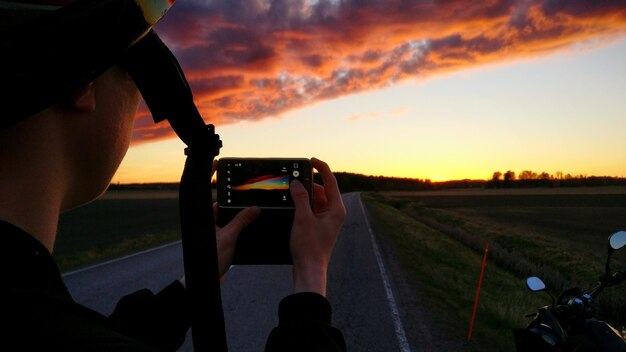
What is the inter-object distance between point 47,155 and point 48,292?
268 mm

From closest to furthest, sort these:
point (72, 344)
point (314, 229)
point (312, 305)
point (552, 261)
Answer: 1. point (72, 344)
2. point (312, 305)
3. point (314, 229)
4. point (552, 261)

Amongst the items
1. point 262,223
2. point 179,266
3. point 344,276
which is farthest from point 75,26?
point 179,266

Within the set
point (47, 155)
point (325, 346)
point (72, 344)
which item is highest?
point (47, 155)

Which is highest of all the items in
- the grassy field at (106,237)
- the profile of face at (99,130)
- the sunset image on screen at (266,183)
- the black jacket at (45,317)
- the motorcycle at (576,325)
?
the profile of face at (99,130)

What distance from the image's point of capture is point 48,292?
0.76 meters

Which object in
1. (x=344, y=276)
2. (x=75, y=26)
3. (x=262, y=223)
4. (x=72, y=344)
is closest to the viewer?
(x=72, y=344)

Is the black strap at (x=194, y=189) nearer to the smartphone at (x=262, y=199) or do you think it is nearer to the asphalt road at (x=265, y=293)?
the smartphone at (x=262, y=199)

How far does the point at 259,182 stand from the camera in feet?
6.46

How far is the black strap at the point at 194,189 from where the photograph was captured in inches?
43.6

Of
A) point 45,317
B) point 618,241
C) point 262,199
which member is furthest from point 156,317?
point 618,241

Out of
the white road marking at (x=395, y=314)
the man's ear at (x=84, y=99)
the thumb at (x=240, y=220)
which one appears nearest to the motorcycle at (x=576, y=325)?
the thumb at (x=240, y=220)

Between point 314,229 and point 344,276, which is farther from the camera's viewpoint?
point 344,276

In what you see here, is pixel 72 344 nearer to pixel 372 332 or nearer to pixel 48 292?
pixel 48 292

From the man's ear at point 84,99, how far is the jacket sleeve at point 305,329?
60 cm
